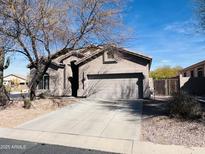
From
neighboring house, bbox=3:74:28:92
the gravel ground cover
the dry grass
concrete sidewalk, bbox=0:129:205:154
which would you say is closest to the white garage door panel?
the dry grass

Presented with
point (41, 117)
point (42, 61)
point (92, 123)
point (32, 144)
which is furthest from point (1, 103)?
point (32, 144)

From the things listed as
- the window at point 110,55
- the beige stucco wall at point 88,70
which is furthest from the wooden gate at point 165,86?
the window at point 110,55

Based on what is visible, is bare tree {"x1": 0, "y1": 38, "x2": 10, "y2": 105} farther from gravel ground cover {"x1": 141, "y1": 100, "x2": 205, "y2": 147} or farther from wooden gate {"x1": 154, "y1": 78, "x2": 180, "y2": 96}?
wooden gate {"x1": 154, "y1": 78, "x2": 180, "y2": 96}

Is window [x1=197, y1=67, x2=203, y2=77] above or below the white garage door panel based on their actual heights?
above

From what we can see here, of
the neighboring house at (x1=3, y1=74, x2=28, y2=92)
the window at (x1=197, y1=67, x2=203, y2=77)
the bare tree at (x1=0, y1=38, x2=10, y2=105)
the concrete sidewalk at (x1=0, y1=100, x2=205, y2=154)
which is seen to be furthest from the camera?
the window at (x1=197, y1=67, x2=203, y2=77)

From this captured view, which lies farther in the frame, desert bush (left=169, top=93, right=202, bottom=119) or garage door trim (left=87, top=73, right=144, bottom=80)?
garage door trim (left=87, top=73, right=144, bottom=80)

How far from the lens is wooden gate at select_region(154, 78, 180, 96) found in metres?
22.4

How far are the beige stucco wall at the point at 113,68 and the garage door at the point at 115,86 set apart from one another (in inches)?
14.7

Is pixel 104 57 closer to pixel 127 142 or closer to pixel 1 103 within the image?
Result: pixel 1 103

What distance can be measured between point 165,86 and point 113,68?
6.36 metres

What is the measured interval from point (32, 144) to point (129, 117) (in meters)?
5.31

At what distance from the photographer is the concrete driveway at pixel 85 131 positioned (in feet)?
23.0

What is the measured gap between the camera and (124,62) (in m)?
19.4

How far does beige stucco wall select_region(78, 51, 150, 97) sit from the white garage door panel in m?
0.72
